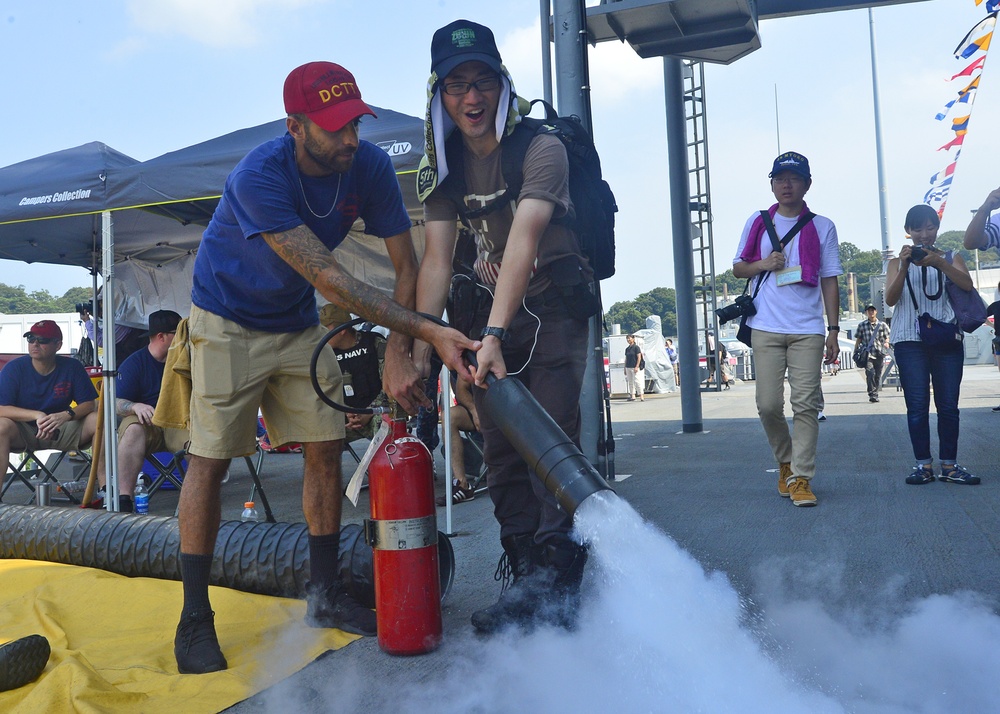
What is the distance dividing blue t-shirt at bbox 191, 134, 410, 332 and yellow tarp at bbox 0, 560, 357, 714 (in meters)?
1.12

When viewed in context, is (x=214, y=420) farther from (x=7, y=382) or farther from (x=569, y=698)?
(x=7, y=382)

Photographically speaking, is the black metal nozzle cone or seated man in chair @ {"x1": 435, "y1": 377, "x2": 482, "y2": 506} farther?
seated man in chair @ {"x1": 435, "y1": 377, "x2": 482, "y2": 506}

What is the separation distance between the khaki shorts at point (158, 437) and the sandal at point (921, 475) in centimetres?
507

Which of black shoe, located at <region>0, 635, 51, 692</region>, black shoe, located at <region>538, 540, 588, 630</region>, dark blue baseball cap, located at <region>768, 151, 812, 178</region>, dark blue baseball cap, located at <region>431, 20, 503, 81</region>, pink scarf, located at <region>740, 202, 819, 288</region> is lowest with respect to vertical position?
black shoe, located at <region>0, 635, 51, 692</region>

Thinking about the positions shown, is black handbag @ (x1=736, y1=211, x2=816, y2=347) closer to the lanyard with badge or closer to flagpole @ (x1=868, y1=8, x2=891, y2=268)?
the lanyard with badge

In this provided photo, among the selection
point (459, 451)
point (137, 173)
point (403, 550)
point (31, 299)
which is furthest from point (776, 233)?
point (31, 299)

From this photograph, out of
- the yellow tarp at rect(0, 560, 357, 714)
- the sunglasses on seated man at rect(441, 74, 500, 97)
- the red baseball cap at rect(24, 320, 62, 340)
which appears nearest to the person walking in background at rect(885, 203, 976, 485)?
the sunglasses on seated man at rect(441, 74, 500, 97)

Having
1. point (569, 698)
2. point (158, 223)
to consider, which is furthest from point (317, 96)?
point (158, 223)

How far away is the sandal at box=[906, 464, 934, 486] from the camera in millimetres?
5176

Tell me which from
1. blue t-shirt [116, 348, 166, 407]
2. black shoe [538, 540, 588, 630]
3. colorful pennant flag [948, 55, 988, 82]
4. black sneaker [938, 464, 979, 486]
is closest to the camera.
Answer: black shoe [538, 540, 588, 630]

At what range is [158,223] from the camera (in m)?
8.27

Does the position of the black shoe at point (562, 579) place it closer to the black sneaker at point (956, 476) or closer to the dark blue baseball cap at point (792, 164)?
the dark blue baseball cap at point (792, 164)

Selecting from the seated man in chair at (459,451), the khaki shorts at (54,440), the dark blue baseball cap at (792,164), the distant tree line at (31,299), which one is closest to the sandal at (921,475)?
the dark blue baseball cap at (792,164)

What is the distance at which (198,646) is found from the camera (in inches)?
104
